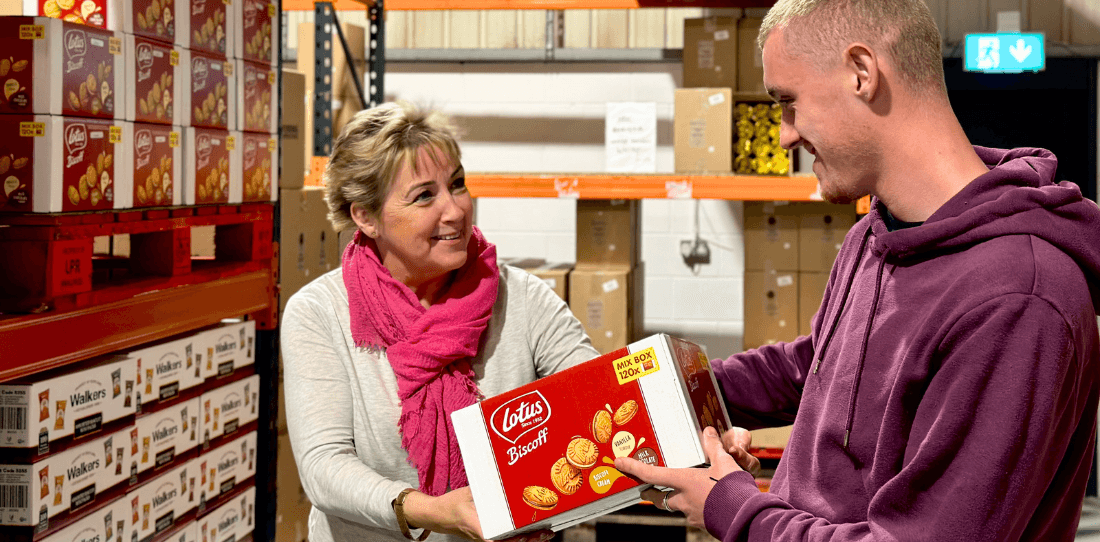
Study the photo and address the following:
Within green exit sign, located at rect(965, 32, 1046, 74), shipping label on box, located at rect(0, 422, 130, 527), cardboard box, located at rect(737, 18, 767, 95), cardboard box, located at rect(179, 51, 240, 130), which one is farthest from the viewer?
green exit sign, located at rect(965, 32, 1046, 74)

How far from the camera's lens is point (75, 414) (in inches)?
84.1

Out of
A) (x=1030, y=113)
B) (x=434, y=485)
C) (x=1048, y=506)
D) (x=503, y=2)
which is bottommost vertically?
(x=434, y=485)

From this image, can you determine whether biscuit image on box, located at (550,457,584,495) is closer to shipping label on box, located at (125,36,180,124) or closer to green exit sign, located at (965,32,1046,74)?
shipping label on box, located at (125,36,180,124)

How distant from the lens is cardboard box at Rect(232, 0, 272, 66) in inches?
110

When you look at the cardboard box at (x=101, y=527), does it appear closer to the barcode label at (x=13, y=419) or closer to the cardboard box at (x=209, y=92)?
the barcode label at (x=13, y=419)

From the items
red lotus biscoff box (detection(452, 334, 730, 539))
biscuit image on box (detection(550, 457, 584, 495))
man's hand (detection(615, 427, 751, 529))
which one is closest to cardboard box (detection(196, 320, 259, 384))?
red lotus biscoff box (detection(452, 334, 730, 539))

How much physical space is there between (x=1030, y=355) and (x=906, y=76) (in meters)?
0.39

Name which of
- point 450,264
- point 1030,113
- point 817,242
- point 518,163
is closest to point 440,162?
point 450,264

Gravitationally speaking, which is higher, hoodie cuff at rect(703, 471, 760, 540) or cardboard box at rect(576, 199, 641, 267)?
cardboard box at rect(576, 199, 641, 267)

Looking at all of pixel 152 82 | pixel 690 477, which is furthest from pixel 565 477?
pixel 152 82

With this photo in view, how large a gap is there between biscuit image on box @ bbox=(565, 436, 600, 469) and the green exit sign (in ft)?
16.0

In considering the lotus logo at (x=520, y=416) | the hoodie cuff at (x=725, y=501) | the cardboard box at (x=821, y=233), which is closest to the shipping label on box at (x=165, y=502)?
the lotus logo at (x=520, y=416)

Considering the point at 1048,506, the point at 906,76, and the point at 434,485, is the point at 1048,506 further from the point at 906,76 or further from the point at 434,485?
the point at 434,485

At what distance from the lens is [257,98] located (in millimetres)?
2924
